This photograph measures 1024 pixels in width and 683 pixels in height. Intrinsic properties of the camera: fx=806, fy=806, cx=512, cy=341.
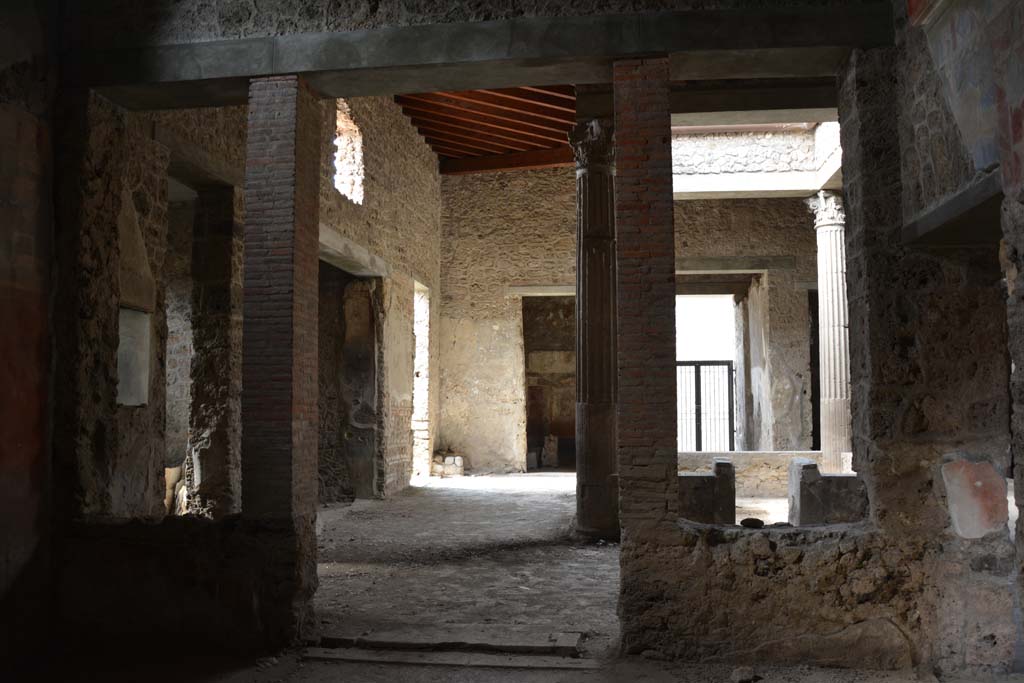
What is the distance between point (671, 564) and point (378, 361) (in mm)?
7801

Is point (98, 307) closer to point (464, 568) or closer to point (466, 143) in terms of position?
point (464, 568)

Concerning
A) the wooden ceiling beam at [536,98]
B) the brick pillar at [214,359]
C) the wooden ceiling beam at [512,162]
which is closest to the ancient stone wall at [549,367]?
the wooden ceiling beam at [512,162]

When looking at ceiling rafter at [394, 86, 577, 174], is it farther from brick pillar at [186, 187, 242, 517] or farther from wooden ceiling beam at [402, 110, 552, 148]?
brick pillar at [186, 187, 242, 517]

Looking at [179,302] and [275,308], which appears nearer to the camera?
[275,308]

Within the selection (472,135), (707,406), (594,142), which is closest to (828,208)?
(594,142)

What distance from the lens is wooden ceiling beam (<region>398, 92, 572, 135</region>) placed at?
1245 centimetres

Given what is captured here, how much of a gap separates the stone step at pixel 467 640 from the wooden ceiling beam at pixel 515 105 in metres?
8.58

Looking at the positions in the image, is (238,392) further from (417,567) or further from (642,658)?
(642,658)

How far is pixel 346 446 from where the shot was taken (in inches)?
472

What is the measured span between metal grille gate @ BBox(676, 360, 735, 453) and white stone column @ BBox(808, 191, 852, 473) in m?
6.66

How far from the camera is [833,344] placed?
12.1 meters

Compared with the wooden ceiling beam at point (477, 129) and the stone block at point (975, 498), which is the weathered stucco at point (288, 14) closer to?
the stone block at point (975, 498)

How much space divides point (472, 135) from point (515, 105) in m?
1.98

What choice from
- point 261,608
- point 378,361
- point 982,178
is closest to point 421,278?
point 378,361
